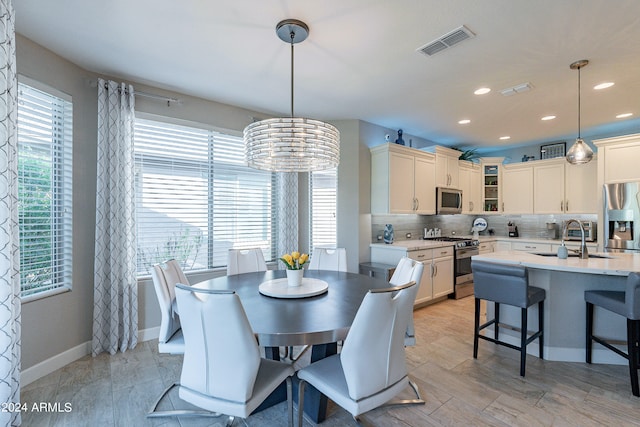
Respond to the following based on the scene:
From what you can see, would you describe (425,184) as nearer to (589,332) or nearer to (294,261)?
(589,332)

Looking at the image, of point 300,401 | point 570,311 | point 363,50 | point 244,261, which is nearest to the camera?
point 300,401

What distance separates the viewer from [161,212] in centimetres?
325

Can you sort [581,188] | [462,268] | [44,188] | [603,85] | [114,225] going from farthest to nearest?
[581,188], [462,268], [603,85], [114,225], [44,188]

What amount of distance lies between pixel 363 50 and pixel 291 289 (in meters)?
2.03

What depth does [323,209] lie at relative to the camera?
429 centimetres

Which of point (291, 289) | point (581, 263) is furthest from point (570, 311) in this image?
point (291, 289)

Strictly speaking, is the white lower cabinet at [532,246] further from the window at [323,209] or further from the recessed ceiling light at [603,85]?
the window at [323,209]

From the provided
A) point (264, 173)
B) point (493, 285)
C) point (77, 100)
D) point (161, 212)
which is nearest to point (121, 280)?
point (161, 212)

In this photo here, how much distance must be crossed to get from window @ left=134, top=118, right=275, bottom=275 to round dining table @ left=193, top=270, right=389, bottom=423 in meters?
1.17

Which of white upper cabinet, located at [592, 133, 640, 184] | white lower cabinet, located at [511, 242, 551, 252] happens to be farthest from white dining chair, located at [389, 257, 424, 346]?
white lower cabinet, located at [511, 242, 551, 252]

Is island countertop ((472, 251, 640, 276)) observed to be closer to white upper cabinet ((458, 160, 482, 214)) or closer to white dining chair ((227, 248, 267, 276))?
white dining chair ((227, 248, 267, 276))

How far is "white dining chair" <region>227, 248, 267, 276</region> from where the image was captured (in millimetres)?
3045

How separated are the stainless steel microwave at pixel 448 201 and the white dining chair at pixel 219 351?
424 centimetres

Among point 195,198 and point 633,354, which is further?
point 195,198
